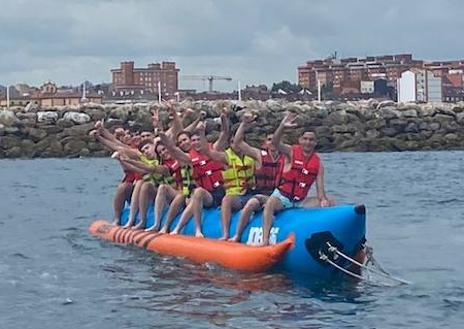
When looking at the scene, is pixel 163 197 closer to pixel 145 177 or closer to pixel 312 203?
pixel 145 177

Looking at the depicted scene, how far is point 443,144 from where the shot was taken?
133 ft

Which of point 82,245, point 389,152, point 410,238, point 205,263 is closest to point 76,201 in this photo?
point 82,245

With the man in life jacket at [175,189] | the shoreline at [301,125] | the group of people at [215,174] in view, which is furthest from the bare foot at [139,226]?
the shoreline at [301,125]

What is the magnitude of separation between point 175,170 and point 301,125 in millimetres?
24928

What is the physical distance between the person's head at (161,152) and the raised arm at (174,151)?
2.01 feet

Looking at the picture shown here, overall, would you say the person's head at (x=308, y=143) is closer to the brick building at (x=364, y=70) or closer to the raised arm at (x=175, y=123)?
the raised arm at (x=175, y=123)

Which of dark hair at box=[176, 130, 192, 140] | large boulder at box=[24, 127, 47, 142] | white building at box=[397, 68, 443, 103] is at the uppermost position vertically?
white building at box=[397, 68, 443, 103]

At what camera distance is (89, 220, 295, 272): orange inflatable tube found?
1229 centimetres

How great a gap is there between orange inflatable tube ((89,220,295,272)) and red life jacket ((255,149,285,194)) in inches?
29.1

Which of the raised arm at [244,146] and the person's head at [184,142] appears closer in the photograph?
the raised arm at [244,146]

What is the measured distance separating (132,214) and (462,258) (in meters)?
4.46

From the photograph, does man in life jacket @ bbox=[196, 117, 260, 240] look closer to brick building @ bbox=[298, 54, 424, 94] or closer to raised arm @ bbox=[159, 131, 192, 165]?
raised arm @ bbox=[159, 131, 192, 165]

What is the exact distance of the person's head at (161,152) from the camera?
15141 mm

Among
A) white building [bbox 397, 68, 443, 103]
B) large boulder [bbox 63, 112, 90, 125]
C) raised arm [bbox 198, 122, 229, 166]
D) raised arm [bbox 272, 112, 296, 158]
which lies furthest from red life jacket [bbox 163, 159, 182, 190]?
white building [bbox 397, 68, 443, 103]
